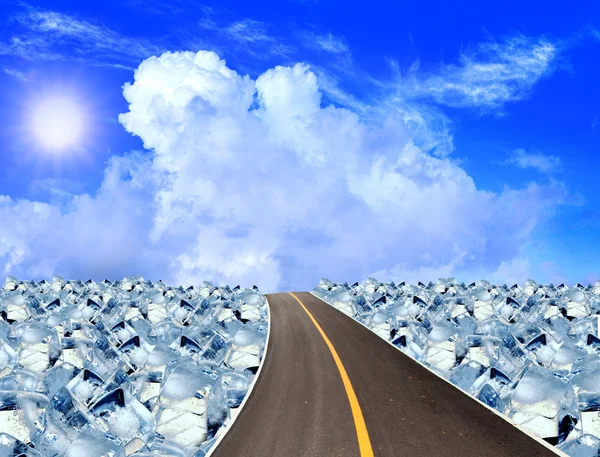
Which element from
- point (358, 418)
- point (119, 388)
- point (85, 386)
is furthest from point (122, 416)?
point (358, 418)

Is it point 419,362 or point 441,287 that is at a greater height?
point 441,287

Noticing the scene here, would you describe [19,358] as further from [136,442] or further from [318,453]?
[318,453]

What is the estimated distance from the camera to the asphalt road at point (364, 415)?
7.27 meters

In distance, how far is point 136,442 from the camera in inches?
263

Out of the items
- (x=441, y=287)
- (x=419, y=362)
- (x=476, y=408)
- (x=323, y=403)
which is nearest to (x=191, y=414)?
(x=323, y=403)

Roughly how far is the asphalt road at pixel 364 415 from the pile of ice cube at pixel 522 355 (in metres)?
0.43

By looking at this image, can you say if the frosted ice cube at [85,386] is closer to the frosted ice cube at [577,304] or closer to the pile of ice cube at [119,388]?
the pile of ice cube at [119,388]

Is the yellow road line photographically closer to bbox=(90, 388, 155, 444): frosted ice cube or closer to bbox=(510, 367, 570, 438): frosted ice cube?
bbox=(510, 367, 570, 438): frosted ice cube

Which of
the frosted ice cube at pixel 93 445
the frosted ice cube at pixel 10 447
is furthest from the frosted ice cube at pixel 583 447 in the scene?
the frosted ice cube at pixel 10 447

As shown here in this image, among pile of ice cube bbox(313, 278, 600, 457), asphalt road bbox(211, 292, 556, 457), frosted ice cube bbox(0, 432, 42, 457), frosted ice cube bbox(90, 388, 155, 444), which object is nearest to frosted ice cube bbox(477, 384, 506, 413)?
pile of ice cube bbox(313, 278, 600, 457)

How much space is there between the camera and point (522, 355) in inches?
408

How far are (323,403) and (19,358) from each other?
24.2ft

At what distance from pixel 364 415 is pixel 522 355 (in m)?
4.05

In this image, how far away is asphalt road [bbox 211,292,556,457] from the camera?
7.27m
